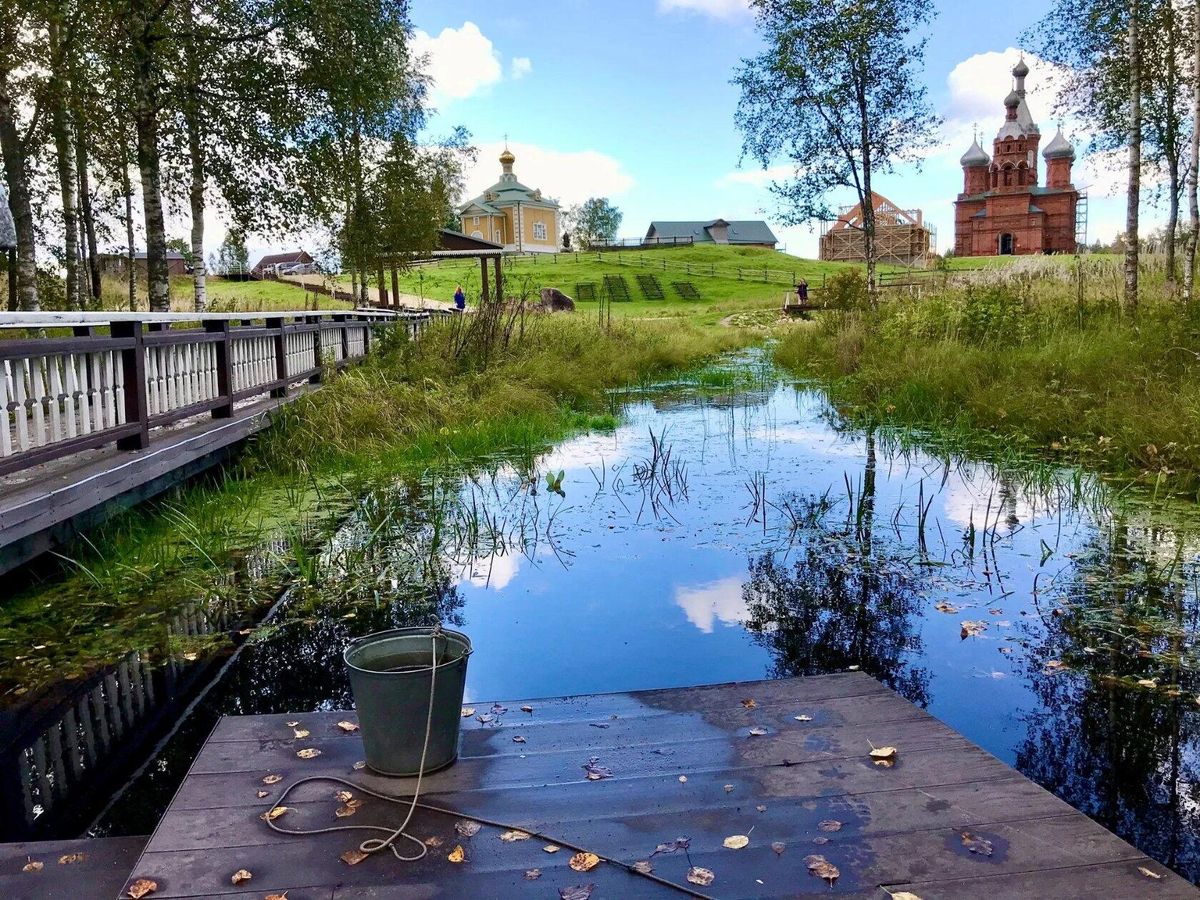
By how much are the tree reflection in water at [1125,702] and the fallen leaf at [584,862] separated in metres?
1.66

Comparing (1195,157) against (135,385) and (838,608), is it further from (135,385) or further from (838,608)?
(135,385)

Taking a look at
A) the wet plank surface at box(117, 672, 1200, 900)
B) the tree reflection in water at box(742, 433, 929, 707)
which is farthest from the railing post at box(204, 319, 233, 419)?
the wet plank surface at box(117, 672, 1200, 900)

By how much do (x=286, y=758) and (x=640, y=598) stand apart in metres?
2.58

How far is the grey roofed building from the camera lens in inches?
→ 3440

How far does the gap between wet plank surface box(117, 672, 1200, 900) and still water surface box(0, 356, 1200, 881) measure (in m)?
0.53

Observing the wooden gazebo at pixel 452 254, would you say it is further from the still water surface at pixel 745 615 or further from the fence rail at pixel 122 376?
the still water surface at pixel 745 615

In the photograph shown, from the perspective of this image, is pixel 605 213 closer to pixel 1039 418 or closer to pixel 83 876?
pixel 1039 418

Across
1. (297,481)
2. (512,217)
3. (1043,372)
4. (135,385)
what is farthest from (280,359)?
(512,217)

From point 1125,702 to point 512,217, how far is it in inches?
2776

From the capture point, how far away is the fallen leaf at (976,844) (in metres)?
2.31

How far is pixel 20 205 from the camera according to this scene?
1221 centimetres

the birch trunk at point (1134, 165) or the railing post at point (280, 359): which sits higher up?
the birch trunk at point (1134, 165)

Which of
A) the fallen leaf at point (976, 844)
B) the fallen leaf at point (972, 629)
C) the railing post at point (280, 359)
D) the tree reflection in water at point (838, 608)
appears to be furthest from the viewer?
the railing post at point (280, 359)

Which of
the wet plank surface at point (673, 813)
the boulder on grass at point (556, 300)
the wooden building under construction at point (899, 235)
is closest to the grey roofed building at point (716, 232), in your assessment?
the wooden building under construction at point (899, 235)
